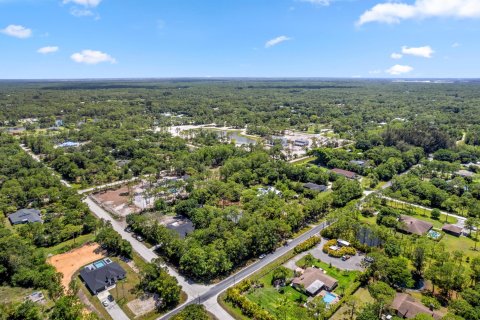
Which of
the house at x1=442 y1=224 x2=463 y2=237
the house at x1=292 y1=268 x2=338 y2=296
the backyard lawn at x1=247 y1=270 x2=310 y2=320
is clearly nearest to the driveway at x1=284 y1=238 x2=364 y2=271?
the house at x1=292 y1=268 x2=338 y2=296

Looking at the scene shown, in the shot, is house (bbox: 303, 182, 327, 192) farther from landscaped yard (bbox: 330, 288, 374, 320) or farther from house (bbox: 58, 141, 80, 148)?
house (bbox: 58, 141, 80, 148)

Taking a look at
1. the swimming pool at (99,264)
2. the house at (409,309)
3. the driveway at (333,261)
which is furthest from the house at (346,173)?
the swimming pool at (99,264)

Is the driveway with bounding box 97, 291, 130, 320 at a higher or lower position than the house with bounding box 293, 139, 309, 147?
lower

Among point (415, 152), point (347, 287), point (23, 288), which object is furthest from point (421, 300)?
point (415, 152)

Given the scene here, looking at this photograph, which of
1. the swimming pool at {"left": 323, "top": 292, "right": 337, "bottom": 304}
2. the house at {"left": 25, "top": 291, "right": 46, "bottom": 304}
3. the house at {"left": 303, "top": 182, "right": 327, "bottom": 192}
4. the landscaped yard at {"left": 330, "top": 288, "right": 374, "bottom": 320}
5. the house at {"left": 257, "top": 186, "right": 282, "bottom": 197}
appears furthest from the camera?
the house at {"left": 303, "top": 182, "right": 327, "bottom": 192}

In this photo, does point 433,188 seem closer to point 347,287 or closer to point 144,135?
point 347,287

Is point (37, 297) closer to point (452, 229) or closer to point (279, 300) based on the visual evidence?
point (279, 300)

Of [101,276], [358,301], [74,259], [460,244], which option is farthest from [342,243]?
[74,259]
